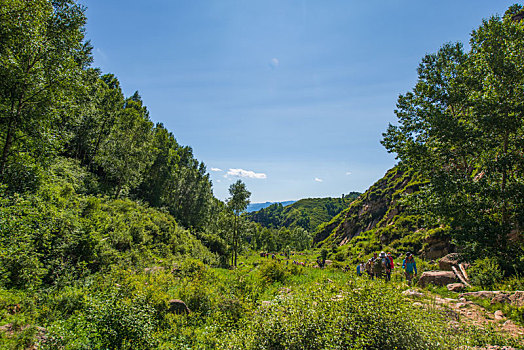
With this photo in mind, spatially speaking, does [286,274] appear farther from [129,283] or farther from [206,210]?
[206,210]

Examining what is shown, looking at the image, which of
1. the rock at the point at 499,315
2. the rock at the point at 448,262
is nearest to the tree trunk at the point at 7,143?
the rock at the point at 499,315

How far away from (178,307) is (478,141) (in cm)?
1935

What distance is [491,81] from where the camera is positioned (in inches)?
491

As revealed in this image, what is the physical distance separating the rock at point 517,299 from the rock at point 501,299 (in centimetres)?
13

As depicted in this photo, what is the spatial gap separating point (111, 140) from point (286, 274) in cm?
3990

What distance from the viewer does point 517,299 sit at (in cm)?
811

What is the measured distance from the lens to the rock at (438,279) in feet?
42.2

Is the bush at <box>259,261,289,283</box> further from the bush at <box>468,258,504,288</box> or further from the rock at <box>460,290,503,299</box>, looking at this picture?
the bush at <box>468,258,504,288</box>

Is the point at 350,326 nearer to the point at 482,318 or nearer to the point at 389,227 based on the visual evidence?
the point at 482,318

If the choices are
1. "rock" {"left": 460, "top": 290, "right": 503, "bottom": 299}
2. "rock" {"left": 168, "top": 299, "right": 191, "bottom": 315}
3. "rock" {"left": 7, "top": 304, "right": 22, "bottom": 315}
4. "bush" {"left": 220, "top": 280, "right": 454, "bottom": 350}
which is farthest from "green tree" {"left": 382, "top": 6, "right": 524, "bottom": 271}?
"rock" {"left": 7, "top": 304, "right": 22, "bottom": 315}

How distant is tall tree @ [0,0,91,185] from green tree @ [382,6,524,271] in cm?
2200

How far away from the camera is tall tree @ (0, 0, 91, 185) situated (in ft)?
32.6

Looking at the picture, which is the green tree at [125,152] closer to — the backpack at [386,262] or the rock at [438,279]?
the backpack at [386,262]

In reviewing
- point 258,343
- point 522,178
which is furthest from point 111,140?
point 522,178
